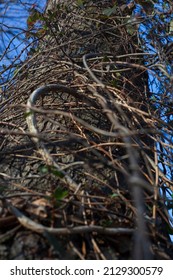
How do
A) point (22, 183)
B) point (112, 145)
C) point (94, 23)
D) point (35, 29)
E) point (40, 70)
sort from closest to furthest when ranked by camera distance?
point (22, 183) → point (112, 145) → point (40, 70) → point (94, 23) → point (35, 29)

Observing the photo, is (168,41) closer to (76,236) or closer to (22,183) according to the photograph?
(22,183)

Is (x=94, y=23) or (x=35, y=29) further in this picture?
(x=35, y=29)

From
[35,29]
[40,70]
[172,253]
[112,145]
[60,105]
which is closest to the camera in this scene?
[172,253]

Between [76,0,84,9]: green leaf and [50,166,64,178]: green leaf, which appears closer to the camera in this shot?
[50,166,64,178]: green leaf

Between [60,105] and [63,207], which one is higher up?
[60,105]

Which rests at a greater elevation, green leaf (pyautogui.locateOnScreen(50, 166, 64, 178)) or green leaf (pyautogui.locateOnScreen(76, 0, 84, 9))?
green leaf (pyautogui.locateOnScreen(76, 0, 84, 9))

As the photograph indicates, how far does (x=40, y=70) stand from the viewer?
2027 mm

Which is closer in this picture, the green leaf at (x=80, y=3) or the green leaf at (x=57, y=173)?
the green leaf at (x=57, y=173)

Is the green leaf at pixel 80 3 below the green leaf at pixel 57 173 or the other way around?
the other way around

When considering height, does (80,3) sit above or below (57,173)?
above

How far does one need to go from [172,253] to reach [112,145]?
1.43ft

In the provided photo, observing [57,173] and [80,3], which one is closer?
[57,173]

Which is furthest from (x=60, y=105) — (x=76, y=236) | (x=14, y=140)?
(x=76, y=236)
